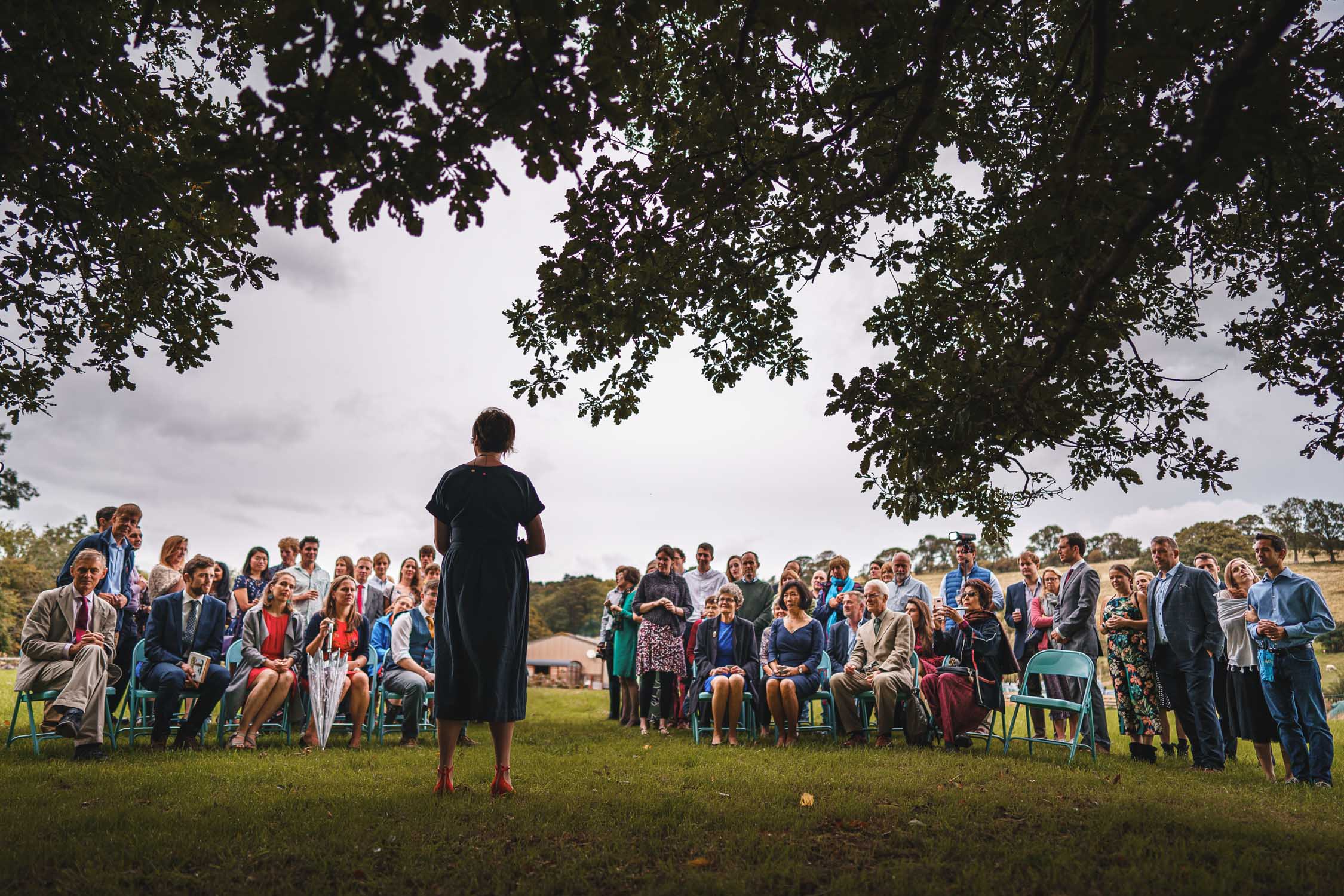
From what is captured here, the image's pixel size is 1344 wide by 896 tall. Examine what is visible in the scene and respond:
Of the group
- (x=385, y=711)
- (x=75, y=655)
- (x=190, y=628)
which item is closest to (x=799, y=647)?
(x=385, y=711)

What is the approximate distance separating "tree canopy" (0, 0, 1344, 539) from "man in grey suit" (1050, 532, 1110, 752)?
8.64 feet

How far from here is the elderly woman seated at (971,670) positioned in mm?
8234

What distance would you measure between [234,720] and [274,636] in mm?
859

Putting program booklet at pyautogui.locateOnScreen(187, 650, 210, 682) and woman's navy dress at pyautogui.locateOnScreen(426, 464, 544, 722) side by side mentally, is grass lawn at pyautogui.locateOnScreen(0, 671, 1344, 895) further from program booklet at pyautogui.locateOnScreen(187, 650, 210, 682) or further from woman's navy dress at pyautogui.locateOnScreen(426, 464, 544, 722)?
program booklet at pyautogui.locateOnScreen(187, 650, 210, 682)

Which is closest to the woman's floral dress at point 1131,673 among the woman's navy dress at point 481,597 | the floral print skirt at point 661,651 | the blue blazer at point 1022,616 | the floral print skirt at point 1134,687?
the floral print skirt at point 1134,687

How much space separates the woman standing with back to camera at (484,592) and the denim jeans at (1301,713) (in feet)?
20.6

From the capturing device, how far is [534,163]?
3475mm

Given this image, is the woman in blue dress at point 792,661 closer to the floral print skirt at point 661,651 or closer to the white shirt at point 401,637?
the floral print skirt at point 661,651

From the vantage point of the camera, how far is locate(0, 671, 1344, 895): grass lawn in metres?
3.55

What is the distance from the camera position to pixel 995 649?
8438 millimetres

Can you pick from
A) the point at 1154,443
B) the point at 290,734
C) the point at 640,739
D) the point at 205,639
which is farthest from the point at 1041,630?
the point at 205,639

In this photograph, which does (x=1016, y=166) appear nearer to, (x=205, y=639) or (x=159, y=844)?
(x=159, y=844)

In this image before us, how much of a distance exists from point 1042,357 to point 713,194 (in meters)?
2.34

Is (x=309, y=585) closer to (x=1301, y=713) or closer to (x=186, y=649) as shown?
(x=186, y=649)
